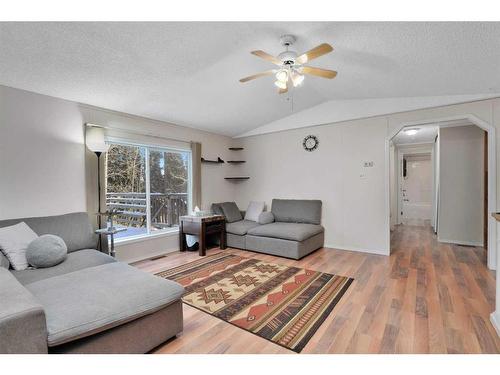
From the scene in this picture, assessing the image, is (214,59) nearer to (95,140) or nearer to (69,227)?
(95,140)

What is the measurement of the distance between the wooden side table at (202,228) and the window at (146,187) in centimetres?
30

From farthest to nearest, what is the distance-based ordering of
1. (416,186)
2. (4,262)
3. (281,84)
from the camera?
(416,186), (281,84), (4,262)

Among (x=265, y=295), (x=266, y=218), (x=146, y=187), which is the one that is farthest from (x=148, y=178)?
(x=265, y=295)

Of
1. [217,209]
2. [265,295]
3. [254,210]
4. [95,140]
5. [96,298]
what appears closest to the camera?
[96,298]

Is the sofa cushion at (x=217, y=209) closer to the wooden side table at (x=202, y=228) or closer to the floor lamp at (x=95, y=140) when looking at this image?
the wooden side table at (x=202, y=228)

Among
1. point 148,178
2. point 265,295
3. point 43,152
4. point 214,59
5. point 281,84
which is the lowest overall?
point 265,295

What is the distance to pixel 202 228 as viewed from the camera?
4.14m

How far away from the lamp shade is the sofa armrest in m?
2.22

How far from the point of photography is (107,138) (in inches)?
139

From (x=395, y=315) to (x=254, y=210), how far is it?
3354 mm

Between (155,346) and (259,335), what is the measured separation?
0.79m

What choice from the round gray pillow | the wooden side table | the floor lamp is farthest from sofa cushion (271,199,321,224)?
the round gray pillow
